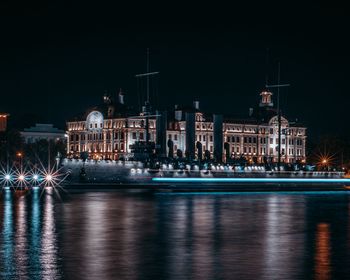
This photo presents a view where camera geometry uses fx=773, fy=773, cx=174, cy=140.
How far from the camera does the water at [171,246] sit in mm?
18594

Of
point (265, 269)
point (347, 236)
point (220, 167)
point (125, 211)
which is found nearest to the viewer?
point (265, 269)

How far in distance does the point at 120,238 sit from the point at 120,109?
168m

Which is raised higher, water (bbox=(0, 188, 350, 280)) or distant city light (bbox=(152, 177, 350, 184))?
distant city light (bbox=(152, 177, 350, 184))

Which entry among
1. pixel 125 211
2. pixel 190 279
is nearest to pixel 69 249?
pixel 190 279

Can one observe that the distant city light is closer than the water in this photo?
No

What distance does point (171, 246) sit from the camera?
936 inches

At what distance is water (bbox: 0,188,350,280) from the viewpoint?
18594mm

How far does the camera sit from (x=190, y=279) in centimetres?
1752

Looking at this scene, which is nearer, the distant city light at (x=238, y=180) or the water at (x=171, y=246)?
the water at (x=171, y=246)

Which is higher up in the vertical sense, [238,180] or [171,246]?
[238,180]

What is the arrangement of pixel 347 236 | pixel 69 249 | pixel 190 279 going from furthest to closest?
pixel 347 236
pixel 69 249
pixel 190 279

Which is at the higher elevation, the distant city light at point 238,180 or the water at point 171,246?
the distant city light at point 238,180

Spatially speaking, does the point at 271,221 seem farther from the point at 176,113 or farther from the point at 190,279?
the point at 176,113

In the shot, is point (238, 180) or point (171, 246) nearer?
point (171, 246)
